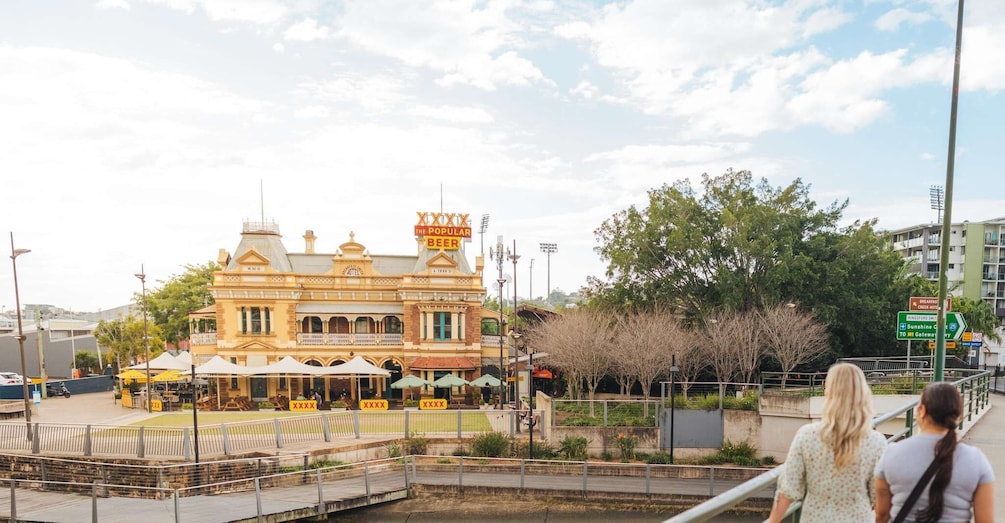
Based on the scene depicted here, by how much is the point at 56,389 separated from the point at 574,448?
35779mm

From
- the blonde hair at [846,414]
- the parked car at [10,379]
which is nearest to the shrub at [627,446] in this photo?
the blonde hair at [846,414]

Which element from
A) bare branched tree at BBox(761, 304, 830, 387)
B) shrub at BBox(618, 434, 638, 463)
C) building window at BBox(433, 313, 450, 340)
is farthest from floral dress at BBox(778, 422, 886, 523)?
building window at BBox(433, 313, 450, 340)

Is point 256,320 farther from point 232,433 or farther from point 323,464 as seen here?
point 323,464

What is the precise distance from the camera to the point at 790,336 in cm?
2659

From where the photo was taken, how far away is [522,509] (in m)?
20.3

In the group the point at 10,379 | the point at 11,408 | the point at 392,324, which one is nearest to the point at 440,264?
the point at 392,324

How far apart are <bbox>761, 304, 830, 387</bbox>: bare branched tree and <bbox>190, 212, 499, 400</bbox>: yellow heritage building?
616 inches

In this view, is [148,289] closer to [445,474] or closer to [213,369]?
[213,369]

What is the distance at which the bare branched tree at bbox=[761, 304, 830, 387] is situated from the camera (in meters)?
26.7

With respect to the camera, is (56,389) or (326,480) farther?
(56,389)

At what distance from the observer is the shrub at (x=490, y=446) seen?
76.1 ft

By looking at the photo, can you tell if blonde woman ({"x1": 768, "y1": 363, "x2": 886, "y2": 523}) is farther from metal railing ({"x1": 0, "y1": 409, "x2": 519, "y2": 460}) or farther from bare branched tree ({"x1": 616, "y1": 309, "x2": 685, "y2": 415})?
bare branched tree ({"x1": 616, "y1": 309, "x2": 685, "y2": 415})

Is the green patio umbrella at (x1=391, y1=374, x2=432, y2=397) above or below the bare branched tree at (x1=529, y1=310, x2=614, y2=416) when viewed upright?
below

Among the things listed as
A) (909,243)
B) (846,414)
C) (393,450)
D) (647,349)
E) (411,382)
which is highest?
(909,243)
